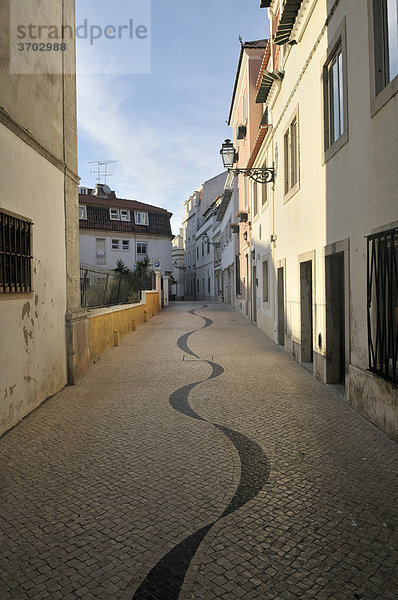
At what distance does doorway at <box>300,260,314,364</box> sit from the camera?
9.30m

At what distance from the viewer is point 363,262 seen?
5594 millimetres

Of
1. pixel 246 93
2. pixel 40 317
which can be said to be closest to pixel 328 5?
pixel 40 317

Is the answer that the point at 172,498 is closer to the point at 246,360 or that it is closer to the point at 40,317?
the point at 40,317

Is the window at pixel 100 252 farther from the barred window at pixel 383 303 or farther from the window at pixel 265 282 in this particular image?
the barred window at pixel 383 303

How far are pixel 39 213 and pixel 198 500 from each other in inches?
186

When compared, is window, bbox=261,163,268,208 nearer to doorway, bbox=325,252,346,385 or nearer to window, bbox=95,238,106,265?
doorway, bbox=325,252,346,385

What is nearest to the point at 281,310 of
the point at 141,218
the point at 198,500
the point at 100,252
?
the point at 198,500

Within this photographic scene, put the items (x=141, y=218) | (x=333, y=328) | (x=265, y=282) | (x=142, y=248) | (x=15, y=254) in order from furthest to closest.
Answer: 1. (x=142, y=248)
2. (x=141, y=218)
3. (x=265, y=282)
4. (x=333, y=328)
5. (x=15, y=254)

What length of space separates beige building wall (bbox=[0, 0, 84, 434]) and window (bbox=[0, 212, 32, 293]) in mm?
111

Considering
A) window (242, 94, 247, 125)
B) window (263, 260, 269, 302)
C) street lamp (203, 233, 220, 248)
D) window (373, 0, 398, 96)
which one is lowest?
window (263, 260, 269, 302)

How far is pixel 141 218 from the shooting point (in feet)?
139

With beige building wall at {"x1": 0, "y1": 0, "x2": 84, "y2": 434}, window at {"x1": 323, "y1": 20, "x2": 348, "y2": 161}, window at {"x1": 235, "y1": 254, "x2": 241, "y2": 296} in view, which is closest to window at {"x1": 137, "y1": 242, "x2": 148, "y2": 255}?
window at {"x1": 235, "y1": 254, "x2": 241, "y2": 296}

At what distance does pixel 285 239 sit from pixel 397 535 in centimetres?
873

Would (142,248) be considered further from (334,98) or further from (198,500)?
(198,500)
